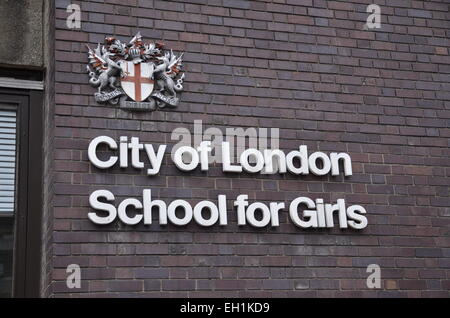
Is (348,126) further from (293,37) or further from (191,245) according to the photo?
(191,245)

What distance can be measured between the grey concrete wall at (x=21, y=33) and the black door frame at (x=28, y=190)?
0.25 metres

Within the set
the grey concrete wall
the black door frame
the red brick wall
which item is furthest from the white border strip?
the red brick wall

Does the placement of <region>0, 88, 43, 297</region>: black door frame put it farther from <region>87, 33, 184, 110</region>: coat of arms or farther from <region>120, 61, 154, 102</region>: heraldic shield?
<region>120, 61, 154, 102</region>: heraldic shield

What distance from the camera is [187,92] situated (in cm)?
632

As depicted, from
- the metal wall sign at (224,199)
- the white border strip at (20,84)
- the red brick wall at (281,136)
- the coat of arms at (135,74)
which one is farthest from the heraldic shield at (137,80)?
the white border strip at (20,84)

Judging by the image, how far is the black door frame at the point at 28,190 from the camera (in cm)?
598

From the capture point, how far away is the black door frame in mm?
5980

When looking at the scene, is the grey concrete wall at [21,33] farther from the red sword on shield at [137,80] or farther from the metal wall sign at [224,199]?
the metal wall sign at [224,199]

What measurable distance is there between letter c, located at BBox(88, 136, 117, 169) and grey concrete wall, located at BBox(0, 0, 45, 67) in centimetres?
90

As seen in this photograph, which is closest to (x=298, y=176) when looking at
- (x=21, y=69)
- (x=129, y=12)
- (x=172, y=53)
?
(x=172, y=53)

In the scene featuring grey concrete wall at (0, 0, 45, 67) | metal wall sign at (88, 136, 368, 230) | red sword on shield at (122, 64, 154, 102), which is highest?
grey concrete wall at (0, 0, 45, 67)

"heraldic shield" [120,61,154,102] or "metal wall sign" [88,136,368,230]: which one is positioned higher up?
"heraldic shield" [120,61,154,102]

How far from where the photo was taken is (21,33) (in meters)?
6.38
